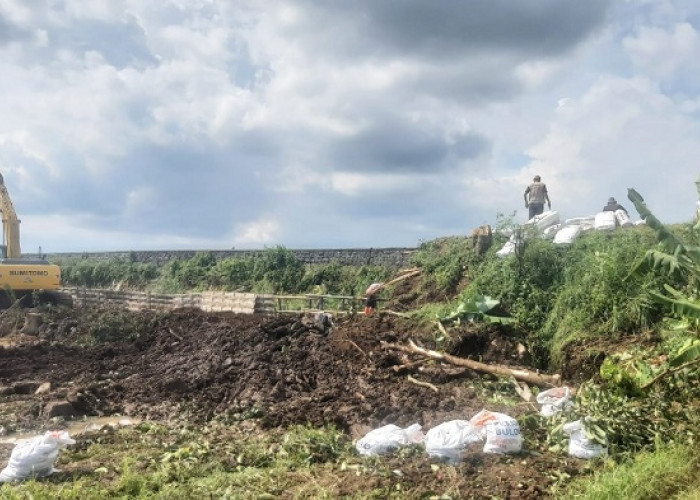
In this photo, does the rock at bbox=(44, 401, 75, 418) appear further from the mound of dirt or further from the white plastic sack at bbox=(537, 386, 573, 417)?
the white plastic sack at bbox=(537, 386, 573, 417)

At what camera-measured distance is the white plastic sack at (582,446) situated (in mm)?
6234

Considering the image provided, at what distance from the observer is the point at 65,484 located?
6.59 meters

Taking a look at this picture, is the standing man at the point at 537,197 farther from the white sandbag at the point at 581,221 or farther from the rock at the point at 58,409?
the rock at the point at 58,409

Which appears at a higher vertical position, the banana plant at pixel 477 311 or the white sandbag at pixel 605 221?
the white sandbag at pixel 605 221

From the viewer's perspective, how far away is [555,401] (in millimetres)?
7512

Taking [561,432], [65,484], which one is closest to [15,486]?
[65,484]

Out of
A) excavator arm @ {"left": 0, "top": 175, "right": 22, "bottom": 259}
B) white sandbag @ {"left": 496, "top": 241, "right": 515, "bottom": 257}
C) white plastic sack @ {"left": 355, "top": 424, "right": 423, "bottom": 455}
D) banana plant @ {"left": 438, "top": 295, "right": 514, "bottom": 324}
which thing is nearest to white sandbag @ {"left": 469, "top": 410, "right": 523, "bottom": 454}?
white plastic sack @ {"left": 355, "top": 424, "right": 423, "bottom": 455}

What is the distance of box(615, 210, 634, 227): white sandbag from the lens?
1532 cm

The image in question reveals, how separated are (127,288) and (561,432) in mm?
27623

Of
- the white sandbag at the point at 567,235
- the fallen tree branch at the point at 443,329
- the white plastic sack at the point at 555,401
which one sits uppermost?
the white sandbag at the point at 567,235

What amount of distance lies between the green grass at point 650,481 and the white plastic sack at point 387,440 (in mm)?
1716

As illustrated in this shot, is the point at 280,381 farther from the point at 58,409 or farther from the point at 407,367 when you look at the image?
the point at 58,409

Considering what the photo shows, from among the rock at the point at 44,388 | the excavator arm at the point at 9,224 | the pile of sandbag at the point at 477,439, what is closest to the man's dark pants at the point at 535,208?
the pile of sandbag at the point at 477,439

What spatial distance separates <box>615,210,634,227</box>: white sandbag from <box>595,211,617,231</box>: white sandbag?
0.14m
